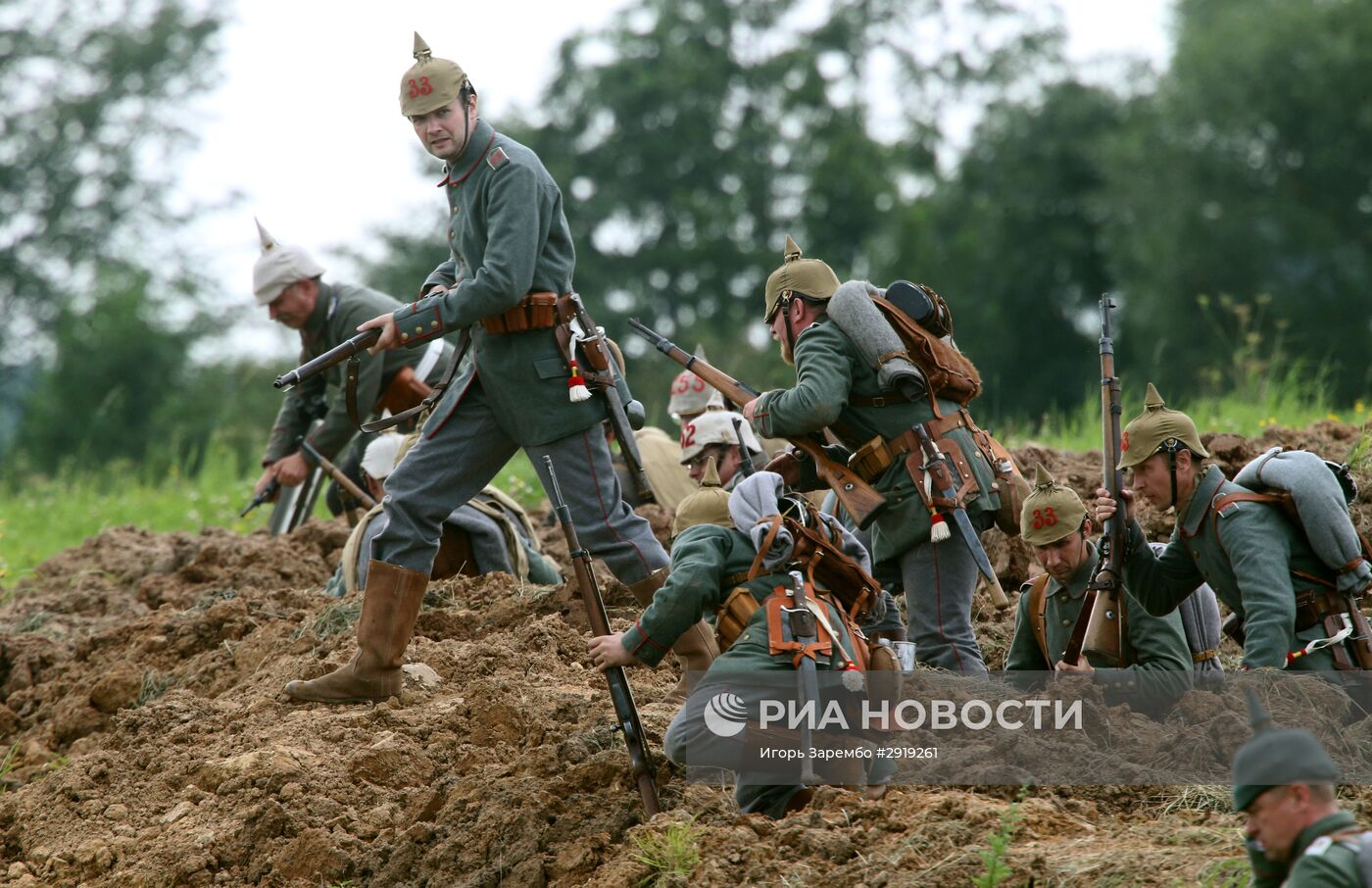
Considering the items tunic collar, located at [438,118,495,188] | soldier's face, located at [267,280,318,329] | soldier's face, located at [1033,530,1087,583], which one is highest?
tunic collar, located at [438,118,495,188]

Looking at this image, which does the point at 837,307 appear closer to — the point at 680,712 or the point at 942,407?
the point at 942,407

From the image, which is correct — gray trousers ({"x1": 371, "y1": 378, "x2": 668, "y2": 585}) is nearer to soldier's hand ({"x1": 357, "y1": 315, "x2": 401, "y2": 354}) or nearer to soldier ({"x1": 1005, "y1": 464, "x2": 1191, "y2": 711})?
soldier's hand ({"x1": 357, "y1": 315, "x2": 401, "y2": 354})

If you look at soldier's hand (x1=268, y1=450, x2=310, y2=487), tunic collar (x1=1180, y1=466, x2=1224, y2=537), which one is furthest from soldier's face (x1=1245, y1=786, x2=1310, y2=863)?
soldier's hand (x1=268, y1=450, x2=310, y2=487)

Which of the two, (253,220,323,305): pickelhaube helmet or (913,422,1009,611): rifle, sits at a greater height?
(253,220,323,305): pickelhaube helmet

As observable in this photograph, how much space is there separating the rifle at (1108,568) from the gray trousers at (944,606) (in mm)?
386

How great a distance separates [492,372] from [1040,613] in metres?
2.17

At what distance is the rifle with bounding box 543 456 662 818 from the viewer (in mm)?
5336

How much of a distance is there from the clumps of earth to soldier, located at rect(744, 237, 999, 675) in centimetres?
90

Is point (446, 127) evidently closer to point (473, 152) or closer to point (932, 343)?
point (473, 152)

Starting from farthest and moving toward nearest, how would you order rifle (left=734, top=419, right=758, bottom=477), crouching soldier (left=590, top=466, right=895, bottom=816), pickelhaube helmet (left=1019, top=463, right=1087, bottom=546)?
rifle (left=734, top=419, right=758, bottom=477) < pickelhaube helmet (left=1019, top=463, right=1087, bottom=546) < crouching soldier (left=590, top=466, right=895, bottom=816)

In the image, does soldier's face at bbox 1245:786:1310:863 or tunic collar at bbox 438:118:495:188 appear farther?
tunic collar at bbox 438:118:495:188

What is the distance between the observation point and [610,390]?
6238 millimetres

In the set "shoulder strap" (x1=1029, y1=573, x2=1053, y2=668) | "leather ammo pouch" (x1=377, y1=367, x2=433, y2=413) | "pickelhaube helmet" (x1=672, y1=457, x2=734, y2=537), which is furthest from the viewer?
"leather ammo pouch" (x1=377, y1=367, x2=433, y2=413)

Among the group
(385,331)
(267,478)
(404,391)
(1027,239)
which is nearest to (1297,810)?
(385,331)
